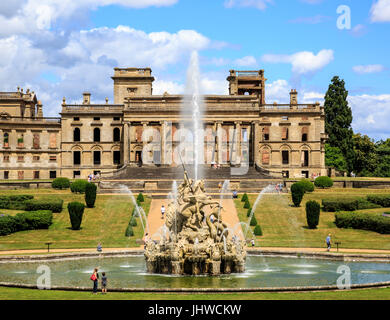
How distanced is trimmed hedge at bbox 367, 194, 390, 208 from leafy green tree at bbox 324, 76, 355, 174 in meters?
37.5

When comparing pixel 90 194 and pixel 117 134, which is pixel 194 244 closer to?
pixel 90 194

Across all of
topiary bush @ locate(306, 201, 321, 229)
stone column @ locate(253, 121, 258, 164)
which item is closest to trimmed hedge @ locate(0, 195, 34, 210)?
topiary bush @ locate(306, 201, 321, 229)

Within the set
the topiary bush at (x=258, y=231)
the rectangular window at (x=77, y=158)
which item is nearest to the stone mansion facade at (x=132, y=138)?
the rectangular window at (x=77, y=158)

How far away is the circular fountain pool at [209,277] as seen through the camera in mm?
26141

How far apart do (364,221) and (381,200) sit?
8747mm

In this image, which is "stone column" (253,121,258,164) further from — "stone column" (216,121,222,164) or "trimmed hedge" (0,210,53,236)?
"trimmed hedge" (0,210,53,236)

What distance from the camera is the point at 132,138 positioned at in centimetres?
8225

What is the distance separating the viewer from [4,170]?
8369 centimetres

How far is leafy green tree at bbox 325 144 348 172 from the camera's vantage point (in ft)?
291

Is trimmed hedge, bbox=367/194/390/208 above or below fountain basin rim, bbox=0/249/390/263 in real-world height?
above

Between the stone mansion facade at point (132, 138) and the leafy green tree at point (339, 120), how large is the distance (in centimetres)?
394
